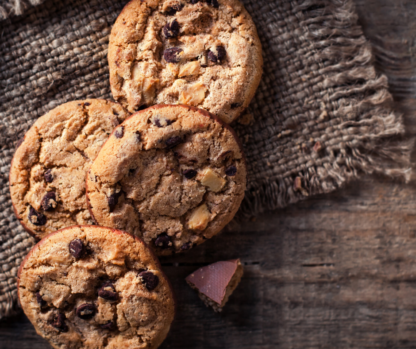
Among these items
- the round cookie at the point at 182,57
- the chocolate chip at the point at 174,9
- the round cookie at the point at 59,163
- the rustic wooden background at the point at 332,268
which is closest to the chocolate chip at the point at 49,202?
the round cookie at the point at 59,163

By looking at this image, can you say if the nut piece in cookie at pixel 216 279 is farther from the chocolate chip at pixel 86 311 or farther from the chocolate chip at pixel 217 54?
the chocolate chip at pixel 217 54

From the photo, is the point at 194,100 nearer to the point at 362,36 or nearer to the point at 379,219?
the point at 362,36

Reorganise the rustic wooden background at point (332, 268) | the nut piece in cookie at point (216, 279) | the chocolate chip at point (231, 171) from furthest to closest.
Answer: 1. the rustic wooden background at point (332, 268)
2. the nut piece in cookie at point (216, 279)
3. the chocolate chip at point (231, 171)

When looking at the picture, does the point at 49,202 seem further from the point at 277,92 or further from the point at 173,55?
the point at 277,92

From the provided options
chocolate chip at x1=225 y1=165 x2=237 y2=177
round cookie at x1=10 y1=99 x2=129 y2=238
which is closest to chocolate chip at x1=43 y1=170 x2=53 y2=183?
round cookie at x1=10 y1=99 x2=129 y2=238

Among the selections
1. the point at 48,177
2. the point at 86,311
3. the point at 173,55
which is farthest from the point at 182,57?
the point at 86,311

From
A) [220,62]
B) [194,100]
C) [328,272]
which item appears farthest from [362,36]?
[328,272]

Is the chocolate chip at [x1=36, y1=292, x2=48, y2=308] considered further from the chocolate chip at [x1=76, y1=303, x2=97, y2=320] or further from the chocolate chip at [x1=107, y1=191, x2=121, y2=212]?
the chocolate chip at [x1=107, y1=191, x2=121, y2=212]
